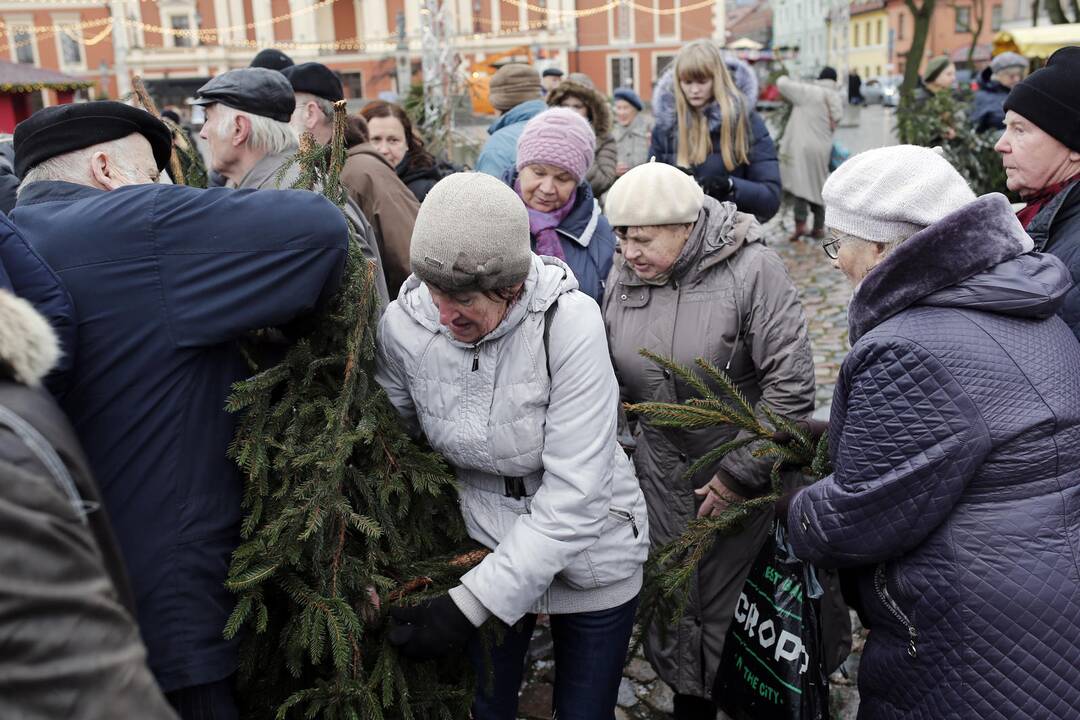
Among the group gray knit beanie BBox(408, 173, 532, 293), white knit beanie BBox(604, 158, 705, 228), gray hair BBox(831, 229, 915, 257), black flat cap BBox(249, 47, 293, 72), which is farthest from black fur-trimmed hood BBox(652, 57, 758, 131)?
gray knit beanie BBox(408, 173, 532, 293)

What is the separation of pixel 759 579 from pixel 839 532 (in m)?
0.58

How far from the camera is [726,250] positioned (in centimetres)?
301

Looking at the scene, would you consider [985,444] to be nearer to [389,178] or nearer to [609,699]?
[609,699]

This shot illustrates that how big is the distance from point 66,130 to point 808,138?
10031mm

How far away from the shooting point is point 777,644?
8.50ft

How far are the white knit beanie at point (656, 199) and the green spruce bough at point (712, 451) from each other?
47 cm

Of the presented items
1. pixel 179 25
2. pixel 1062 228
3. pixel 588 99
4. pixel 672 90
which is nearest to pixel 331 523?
pixel 1062 228

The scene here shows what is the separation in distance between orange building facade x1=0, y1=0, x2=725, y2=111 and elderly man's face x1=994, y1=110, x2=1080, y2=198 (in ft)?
177

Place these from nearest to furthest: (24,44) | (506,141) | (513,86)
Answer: (506,141) < (513,86) < (24,44)

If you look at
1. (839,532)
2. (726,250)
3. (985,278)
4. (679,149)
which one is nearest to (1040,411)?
(985,278)

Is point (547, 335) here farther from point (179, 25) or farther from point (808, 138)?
point (179, 25)

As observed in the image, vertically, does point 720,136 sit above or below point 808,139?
above

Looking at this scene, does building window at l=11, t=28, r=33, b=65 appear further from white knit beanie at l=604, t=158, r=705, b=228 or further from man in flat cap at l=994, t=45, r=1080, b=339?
man in flat cap at l=994, t=45, r=1080, b=339

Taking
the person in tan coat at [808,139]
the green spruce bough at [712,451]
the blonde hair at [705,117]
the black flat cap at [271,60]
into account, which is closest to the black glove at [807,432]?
the green spruce bough at [712,451]
